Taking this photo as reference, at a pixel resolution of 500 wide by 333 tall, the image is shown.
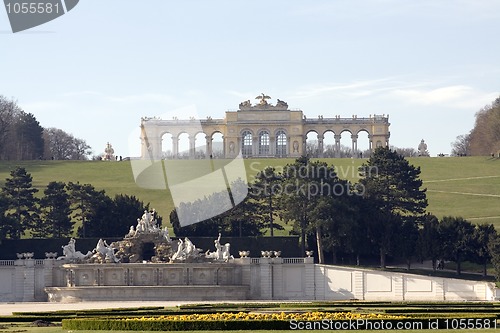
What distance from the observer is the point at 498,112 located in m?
127

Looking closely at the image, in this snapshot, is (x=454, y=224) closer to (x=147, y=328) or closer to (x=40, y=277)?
(x=40, y=277)

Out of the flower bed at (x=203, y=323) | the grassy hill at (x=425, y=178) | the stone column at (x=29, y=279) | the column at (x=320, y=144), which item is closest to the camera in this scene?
the flower bed at (x=203, y=323)

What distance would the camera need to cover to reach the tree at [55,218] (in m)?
86.8

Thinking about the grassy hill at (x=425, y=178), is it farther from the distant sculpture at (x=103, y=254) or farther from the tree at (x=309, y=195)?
the distant sculpture at (x=103, y=254)

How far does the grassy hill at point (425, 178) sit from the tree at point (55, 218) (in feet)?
36.2

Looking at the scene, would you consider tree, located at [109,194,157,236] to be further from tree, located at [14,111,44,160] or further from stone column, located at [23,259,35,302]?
tree, located at [14,111,44,160]

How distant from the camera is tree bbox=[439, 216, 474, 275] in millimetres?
80000

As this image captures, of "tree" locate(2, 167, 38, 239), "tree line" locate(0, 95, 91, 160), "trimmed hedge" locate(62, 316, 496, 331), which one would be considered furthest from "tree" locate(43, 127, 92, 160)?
"trimmed hedge" locate(62, 316, 496, 331)

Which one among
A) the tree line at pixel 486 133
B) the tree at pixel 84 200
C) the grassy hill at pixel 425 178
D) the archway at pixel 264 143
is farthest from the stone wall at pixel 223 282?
the archway at pixel 264 143

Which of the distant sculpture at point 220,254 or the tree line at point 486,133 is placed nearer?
the distant sculpture at point 220,254

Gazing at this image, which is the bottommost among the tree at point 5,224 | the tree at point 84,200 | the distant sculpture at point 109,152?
the tree at point 5,224

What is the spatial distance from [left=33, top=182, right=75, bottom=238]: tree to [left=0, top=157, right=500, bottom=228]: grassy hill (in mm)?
11032

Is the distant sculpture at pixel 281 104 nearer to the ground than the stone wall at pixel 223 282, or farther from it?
farther from it

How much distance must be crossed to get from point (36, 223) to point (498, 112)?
182 feet
